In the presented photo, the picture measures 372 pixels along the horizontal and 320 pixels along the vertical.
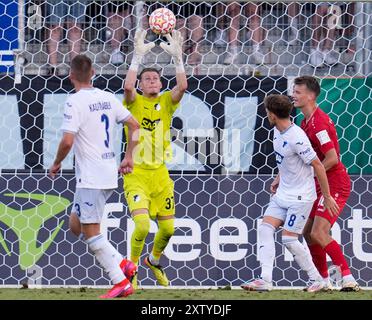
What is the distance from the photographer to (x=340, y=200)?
8812 millimetres

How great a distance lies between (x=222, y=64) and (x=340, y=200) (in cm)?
220

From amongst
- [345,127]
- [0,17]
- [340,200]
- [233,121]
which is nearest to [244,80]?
[233,121]

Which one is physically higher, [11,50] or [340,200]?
[11,50]

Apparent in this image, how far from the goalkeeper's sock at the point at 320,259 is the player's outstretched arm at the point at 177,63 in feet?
5.48

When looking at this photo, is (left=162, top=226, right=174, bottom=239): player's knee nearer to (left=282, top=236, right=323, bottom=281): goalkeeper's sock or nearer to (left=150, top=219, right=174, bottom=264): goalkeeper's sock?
(left=150, top=219, right=174, bottom=264): goalkeeper's sock

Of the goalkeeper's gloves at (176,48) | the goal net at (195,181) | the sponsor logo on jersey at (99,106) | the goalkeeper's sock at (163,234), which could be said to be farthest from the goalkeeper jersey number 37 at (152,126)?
the sponsor logo on jersey at (99,106)

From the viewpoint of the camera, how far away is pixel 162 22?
9.04 m

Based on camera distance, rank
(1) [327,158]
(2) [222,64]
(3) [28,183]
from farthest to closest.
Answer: (2) [222,64]
(3) [28,183]
(1) [327,158]

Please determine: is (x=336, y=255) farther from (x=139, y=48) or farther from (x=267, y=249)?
(x=139, y=48)

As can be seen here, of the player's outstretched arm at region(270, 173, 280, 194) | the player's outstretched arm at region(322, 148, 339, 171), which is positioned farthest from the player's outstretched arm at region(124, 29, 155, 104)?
the player's outstretched arm at region(322, 148, 339, 171)

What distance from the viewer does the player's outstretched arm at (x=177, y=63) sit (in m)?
9.06

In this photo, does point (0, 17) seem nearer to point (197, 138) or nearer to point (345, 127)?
point (197, 138)

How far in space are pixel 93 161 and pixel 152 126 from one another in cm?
153

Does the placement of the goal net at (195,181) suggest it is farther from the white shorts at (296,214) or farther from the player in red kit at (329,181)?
the white shorts at (296,214)
